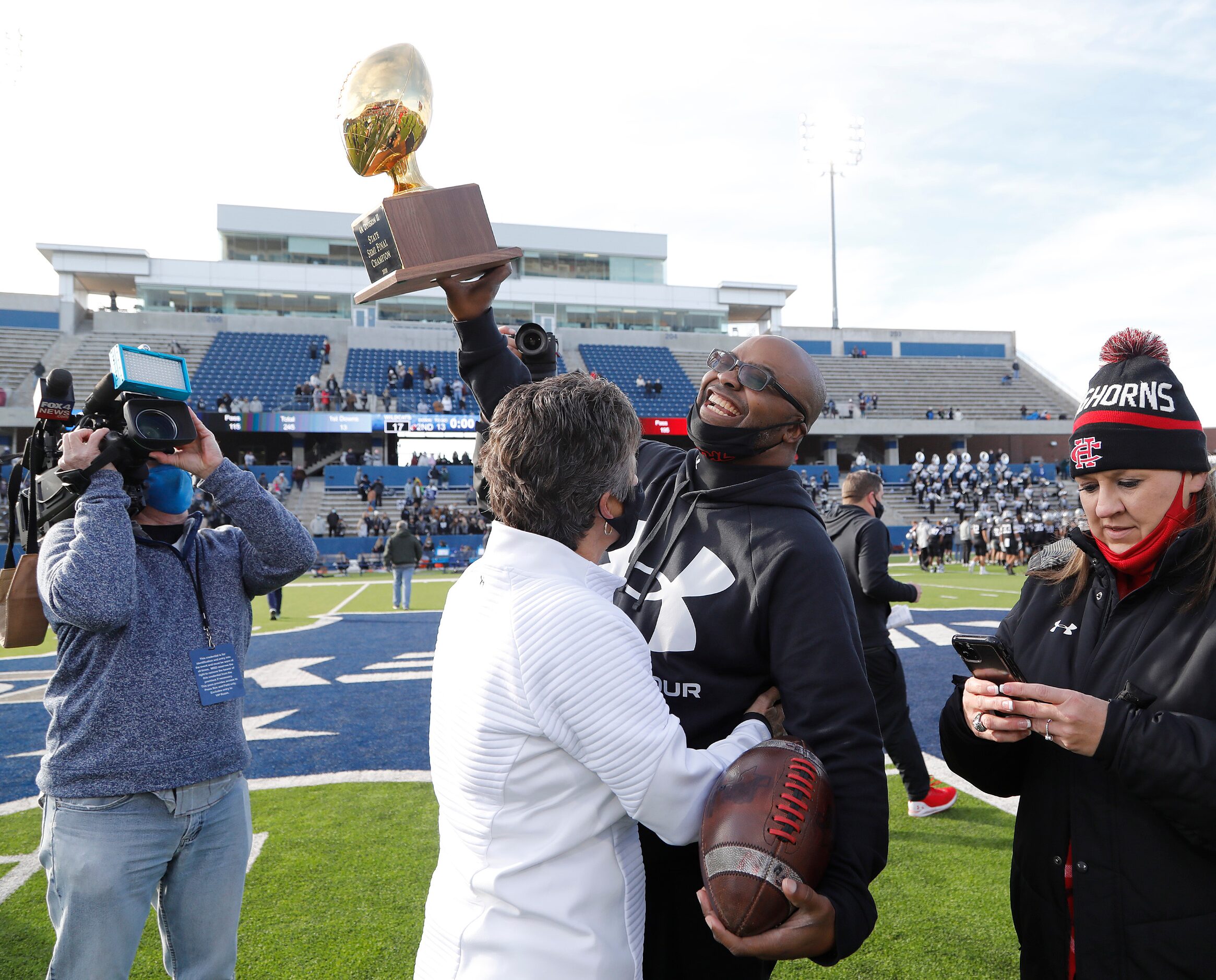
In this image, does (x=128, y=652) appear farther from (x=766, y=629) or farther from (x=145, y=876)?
(x=766, y=629)

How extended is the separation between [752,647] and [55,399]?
2255 millimetres

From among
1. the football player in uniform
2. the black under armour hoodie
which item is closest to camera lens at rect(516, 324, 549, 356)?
the black under armour hoodie

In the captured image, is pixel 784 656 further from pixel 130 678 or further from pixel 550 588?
pixel 130 678

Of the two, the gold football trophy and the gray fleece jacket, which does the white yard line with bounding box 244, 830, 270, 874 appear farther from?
the gold football trophy

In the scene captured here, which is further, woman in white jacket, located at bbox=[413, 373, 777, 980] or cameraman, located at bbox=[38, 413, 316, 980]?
cameraman, located at bbox=[38, 413, 316, 980]

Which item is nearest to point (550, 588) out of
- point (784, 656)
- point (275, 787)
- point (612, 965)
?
point (784, 656)

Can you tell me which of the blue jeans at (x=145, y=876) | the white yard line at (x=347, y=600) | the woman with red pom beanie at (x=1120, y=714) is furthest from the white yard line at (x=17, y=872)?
the white yard line at (x=347, y=600)

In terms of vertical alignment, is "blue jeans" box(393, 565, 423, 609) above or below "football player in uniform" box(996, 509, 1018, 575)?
above

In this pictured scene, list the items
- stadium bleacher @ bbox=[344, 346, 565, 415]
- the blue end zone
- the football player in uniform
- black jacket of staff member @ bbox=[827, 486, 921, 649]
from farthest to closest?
stadium bleacher @ bbox=[344, 346, 565, 415], the football player in uniform, the blue end zone, black jacket of staff member @ bbox=[827, 486, 921, 649]

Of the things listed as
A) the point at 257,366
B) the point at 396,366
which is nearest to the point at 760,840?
the point at 396,366

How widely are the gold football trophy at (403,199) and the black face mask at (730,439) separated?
26.1 inches

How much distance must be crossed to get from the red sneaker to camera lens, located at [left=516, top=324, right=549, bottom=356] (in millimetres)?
3459

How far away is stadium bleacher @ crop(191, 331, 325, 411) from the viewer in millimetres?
32469

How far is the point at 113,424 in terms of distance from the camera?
7.91ft
